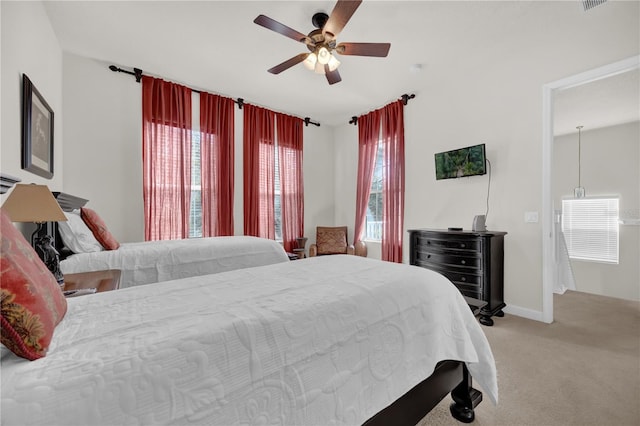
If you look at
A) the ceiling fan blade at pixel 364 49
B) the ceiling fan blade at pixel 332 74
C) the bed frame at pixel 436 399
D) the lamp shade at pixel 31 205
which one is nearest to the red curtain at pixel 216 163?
the ceiling fan blade at pixel 332 74

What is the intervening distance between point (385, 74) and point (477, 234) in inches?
88.0

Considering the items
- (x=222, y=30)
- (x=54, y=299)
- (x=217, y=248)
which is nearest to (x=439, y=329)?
(x=54, y=299)

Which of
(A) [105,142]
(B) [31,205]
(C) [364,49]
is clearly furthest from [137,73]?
(C) [364,49]

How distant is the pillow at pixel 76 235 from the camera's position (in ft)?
6.81

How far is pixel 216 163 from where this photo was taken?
4008 millimetres

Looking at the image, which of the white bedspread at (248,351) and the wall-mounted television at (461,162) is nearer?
the white bedspread at (248,351)

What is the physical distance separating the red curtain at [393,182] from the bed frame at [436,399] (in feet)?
9.24

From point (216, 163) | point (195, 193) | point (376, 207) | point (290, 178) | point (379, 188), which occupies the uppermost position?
point (216, 163)

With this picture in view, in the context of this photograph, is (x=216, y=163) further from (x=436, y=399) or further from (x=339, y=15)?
(x=436, y=399)

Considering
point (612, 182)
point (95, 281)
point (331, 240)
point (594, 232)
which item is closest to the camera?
point (95, 281)

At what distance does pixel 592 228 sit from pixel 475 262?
324 cm

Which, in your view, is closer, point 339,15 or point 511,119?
point 339,15

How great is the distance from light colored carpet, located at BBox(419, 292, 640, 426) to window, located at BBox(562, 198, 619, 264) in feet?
5.94

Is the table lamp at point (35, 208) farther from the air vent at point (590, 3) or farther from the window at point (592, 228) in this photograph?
the window at point (592, 228)
